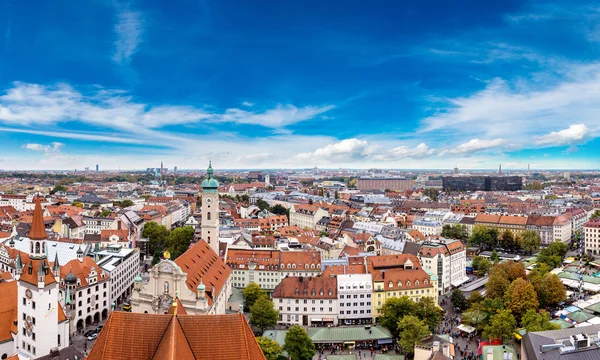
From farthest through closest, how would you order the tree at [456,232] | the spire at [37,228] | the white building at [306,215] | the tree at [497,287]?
the white building at [306,215], the tree at [456,232], the tree at [497,287], the spire at [37,228]

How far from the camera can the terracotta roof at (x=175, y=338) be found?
91.6 ft

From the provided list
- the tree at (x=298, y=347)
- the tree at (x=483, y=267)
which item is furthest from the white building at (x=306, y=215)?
the tree at (x=298, y=347)

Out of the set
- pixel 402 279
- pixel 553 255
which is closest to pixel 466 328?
pixel 402 279

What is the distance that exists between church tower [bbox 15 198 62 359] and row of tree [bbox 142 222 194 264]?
60.0 m

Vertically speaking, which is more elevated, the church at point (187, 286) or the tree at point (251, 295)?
the church at point (187, 286)

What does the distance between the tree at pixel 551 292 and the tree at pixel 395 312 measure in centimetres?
2095

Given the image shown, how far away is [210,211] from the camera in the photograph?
81.0 meters

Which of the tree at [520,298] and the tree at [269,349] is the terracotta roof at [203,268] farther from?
the tree at [520,298]

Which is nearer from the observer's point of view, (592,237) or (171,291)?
(171,291)

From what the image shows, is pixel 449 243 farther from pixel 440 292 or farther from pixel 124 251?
pixel 124 251

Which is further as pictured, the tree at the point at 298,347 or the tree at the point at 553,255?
the tree at the point at 553,255

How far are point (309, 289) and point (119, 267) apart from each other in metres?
30.3

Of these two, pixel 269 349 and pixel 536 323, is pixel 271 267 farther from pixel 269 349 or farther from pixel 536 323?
pixel 536 323

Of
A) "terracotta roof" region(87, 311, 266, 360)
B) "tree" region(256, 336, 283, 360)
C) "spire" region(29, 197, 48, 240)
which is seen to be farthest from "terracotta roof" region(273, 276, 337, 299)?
"terracotta roof" region(87, 311, 266, 360)
